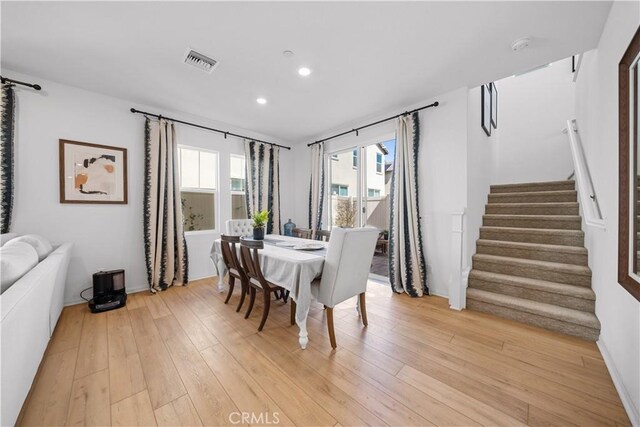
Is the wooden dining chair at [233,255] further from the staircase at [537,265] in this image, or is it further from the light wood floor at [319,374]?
the staircase at [537,265]

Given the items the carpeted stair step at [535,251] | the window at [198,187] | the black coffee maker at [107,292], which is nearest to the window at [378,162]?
the carpeted stair step at [535,251]

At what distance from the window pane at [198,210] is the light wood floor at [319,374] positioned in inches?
63.2

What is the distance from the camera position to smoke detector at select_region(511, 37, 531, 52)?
2.01m

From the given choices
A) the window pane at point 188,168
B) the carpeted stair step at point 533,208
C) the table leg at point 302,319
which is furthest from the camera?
the window pane at point 188,168

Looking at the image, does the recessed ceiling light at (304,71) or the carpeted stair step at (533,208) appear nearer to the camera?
the recessed ceiling light at (304,71)

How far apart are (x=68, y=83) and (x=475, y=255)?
17.4 ft

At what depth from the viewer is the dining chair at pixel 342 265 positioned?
74.4 inches

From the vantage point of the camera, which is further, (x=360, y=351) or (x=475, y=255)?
(x=475, y=255)

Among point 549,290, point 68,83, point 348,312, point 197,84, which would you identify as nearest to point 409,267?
point 348,312

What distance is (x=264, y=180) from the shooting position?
4.39m

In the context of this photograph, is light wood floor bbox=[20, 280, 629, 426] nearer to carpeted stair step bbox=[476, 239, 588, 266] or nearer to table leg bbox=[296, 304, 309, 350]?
table leg bbox=[296, 304, 309, 350]

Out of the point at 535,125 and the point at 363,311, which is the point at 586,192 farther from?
the point at 535,125

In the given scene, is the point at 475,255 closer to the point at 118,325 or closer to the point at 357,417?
the point at 357,417

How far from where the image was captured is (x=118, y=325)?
90.4 inches
